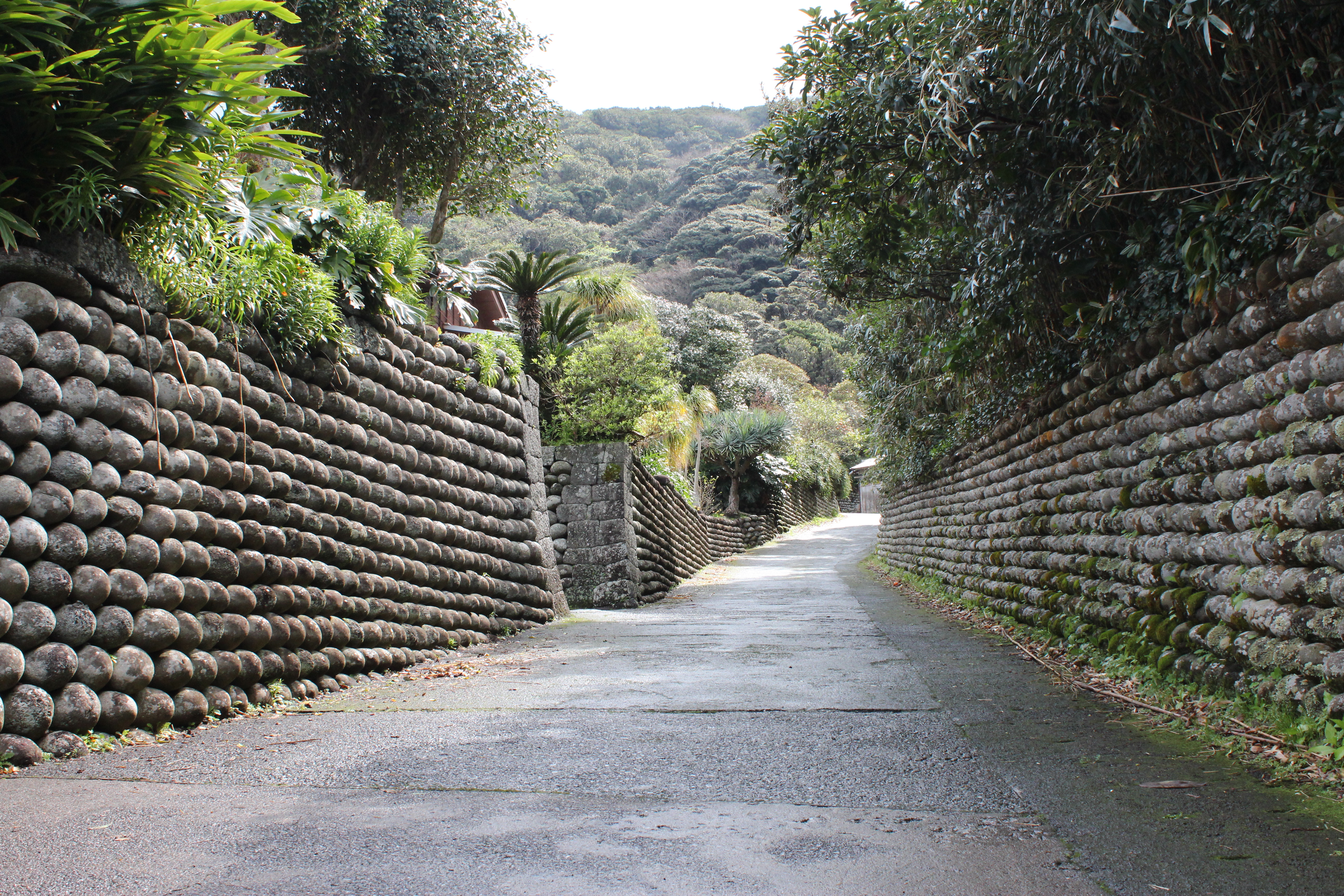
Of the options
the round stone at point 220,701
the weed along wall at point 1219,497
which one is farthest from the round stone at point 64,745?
the weed along wall at point 1219,497

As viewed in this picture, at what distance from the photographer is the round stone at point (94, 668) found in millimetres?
3576

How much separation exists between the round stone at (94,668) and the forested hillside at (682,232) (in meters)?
30.1

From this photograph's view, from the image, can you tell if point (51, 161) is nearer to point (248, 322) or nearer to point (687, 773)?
point (248, 322)

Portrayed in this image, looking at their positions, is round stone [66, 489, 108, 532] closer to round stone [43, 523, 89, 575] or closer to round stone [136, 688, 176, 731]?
round stone [43, 523, 89, 575]

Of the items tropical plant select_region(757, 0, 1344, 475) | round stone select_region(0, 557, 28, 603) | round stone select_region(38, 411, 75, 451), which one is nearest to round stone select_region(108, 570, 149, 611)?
round stone select_region(0, 557, 28, 603)

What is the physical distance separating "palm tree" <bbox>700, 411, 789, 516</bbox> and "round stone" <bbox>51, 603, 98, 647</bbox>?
75.4 ft

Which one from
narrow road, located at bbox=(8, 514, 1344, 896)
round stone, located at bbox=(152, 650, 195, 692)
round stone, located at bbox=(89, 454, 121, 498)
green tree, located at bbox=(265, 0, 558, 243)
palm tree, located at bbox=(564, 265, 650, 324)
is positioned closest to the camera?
narrow road, located at bbox=(8, 514, 1344, 896)

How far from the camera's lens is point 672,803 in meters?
3.09

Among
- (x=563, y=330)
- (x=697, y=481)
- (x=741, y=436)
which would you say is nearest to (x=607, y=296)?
(x=563, y=330)

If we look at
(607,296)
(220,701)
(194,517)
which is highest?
(607,296)

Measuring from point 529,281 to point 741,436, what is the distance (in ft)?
47.8

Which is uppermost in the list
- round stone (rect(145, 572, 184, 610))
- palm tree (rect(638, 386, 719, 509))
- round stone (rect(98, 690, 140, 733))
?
palm tree (rect(638, 386, 719, 509))

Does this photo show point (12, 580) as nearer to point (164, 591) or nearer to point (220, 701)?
point (164, 591)

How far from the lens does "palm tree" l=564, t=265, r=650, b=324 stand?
17.5 meters
